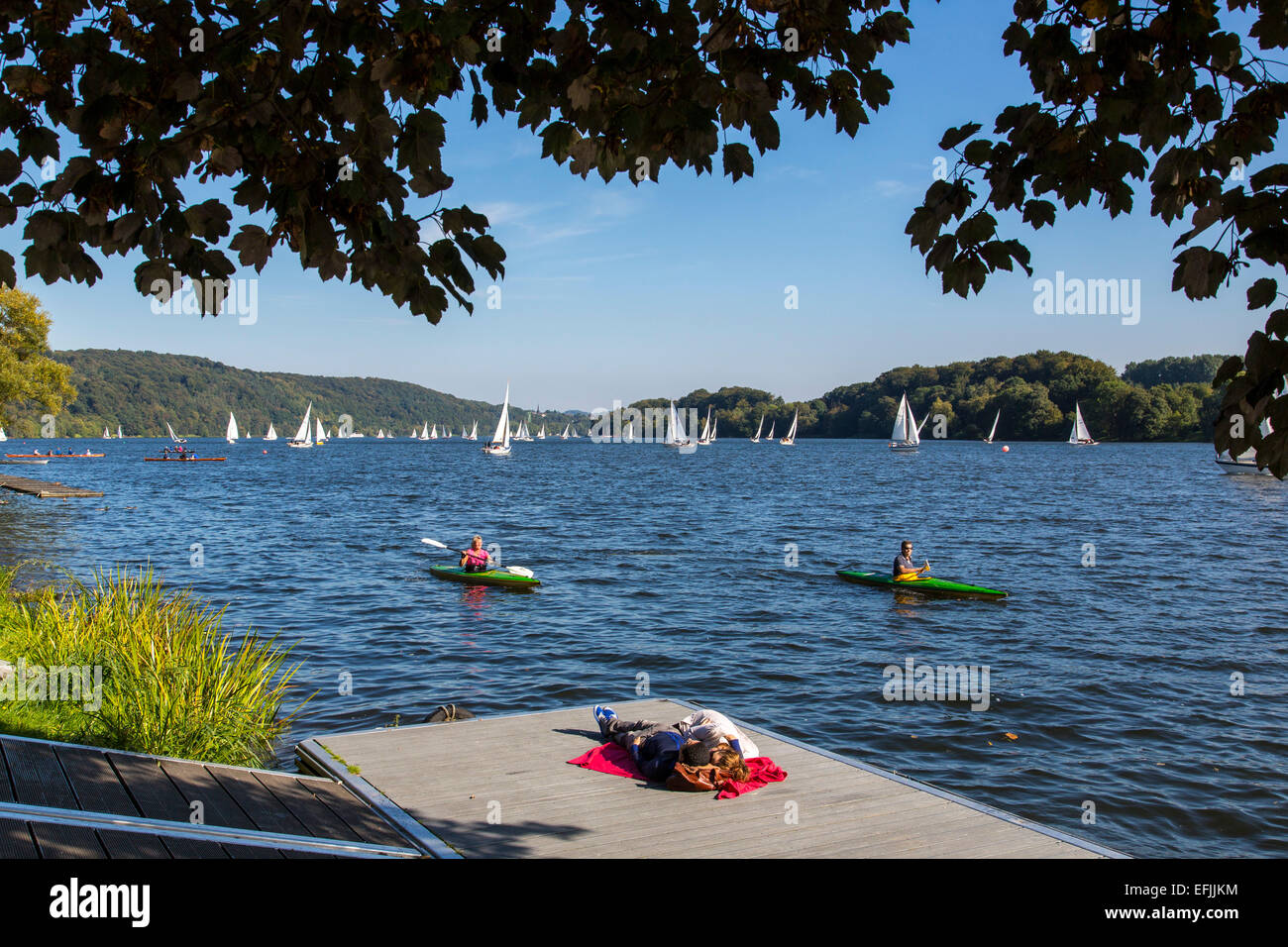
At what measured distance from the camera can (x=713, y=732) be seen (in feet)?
31.3

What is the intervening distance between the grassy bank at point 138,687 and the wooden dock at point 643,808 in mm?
1164

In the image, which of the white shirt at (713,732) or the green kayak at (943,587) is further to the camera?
the green kayak at (943,587)

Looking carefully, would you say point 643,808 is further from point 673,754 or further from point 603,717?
point 603,717

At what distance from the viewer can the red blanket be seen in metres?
9.01

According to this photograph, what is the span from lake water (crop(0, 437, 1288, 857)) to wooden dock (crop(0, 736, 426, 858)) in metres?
4.19

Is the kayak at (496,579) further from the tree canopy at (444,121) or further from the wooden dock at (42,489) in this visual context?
the wooden dock at (42,489)

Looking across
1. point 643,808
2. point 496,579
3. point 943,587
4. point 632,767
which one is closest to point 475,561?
point 496,579

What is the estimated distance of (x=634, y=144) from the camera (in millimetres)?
4746

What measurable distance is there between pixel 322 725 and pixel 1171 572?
30.3 meters

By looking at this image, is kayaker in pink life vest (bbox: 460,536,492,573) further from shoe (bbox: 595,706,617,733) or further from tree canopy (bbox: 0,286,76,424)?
tree canopy (bbox: 0,286,76,424)

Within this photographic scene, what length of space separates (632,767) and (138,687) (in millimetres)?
5739

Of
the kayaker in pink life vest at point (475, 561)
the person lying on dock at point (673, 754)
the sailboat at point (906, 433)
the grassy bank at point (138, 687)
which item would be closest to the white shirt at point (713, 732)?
the person lying on dock at point (673, 754)

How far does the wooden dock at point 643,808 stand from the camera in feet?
25.2

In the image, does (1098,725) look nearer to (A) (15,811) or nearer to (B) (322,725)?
(B) (322,725)
